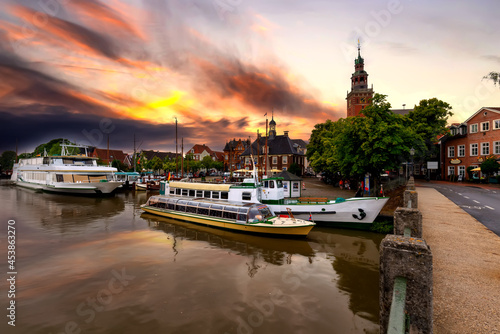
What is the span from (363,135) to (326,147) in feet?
50.2

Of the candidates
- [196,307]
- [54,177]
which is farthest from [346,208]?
[54,177]

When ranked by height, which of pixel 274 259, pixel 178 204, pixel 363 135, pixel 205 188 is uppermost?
pixel 363 135

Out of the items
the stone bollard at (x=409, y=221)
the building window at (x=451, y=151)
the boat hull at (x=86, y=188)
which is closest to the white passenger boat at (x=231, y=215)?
the stone bollard at (x=409, y=221)

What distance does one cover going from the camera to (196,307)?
9102 millimetres

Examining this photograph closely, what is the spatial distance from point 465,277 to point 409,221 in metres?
2.07

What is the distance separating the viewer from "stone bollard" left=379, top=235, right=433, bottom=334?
310 cm

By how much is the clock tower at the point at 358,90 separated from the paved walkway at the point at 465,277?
7788cm

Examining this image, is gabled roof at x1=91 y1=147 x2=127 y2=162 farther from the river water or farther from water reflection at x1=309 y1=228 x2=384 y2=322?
water reflection at x1=309 y1=228 x2=384 y2=322

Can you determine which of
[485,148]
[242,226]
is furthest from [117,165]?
[485,148]

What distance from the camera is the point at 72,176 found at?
138ft

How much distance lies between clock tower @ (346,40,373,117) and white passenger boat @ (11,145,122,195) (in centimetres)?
7577

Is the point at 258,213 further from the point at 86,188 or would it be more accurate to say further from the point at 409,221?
the point at 86,188

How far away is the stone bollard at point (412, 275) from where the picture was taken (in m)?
3.10

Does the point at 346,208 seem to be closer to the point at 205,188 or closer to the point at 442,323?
the point at 205,188
